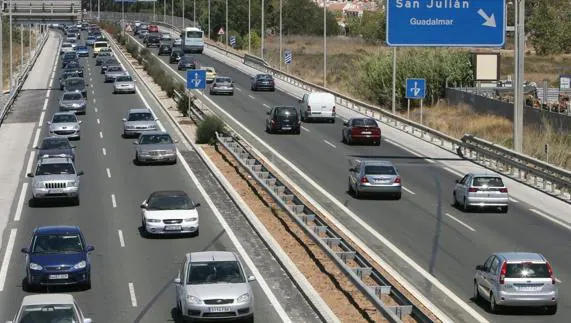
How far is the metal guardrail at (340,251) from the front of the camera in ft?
69.7

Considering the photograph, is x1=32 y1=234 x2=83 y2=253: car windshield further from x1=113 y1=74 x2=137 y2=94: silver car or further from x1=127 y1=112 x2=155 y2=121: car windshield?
x1=113 y1=74 x2=137 y2=94: silver car

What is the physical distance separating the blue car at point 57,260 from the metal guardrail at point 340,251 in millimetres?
5662

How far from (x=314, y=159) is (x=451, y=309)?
2506cm

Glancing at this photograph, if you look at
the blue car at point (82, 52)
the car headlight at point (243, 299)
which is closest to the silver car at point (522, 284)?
the car headlight at point (243, 299)

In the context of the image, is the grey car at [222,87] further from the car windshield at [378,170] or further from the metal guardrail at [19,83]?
the car windshield at [378,170]

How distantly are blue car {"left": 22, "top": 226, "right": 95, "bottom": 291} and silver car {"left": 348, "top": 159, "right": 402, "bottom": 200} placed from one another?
47.7 feet

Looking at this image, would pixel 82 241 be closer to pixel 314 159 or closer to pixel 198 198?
pixel 198 198

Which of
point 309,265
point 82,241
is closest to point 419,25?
point 309,265

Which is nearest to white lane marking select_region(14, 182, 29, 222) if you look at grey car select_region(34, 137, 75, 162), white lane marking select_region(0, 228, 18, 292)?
white lane marking select_region(0, 228, 18, 292)

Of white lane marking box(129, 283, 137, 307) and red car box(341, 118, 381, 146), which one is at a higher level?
red car box(341, 118, 381, 146)

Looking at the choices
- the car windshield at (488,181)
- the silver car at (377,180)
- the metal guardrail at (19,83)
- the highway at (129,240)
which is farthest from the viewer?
the metal guardrail at (19,83)

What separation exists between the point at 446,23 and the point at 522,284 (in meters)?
26.9

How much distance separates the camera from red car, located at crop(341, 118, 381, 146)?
53.4 m

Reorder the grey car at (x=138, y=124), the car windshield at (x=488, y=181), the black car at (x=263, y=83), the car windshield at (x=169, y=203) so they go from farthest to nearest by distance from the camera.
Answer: the black car at (x=263, y=83)
the grey car at (x=138, y=124)
the car windshield at (x=488, y=181)
the car windshield at (x=169, y=203)
